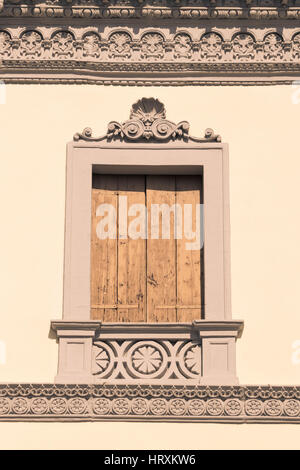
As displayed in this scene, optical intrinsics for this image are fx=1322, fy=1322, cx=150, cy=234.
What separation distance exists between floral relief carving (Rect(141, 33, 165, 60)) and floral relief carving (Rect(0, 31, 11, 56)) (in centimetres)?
158

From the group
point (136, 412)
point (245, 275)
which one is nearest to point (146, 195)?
point (245, 275)

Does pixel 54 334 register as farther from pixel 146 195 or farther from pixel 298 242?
pixel 298 242

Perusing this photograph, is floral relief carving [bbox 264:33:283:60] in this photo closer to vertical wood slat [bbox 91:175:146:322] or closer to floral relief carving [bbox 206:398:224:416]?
vertical wood slat [bbox 91:175:146:322]

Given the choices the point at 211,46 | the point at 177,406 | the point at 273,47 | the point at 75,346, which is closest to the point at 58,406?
the point at 75,346

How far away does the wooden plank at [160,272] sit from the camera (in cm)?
1480

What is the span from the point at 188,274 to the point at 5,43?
351cm

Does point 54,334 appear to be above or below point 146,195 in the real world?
below

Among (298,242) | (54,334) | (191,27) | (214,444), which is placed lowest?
(214,444)

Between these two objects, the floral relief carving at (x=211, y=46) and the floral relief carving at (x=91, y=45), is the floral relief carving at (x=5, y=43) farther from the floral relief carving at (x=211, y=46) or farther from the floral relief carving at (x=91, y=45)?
the floral relief carving at (x=211, y=46)

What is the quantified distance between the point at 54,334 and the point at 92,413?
1.00m

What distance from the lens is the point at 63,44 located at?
1564 centimetres

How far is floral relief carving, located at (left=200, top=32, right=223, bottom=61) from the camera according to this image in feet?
51.2

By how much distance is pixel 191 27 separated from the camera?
618 inches

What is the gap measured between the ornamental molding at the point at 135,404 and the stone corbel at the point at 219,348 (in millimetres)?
191
